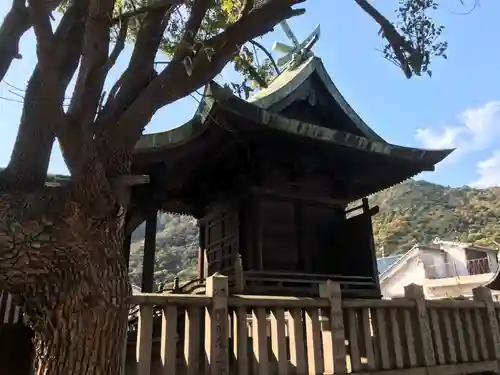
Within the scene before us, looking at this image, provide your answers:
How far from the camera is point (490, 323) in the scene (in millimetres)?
7281

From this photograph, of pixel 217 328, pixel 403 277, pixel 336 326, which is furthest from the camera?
pixel 403 277

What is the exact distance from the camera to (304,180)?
10.3 meters

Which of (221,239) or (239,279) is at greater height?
(221,239)

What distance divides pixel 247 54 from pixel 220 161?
2.97 m

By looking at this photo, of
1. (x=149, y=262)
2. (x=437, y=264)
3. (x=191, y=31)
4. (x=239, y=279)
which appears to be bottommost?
(x=239, y=279)

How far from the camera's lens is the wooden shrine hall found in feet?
27.1

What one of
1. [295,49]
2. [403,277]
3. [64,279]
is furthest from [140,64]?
[403,277]

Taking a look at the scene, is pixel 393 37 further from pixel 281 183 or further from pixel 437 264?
pixel 437 264

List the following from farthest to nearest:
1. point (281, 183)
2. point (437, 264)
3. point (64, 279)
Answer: point (437, 264), point (281, 183), point (64, 279)

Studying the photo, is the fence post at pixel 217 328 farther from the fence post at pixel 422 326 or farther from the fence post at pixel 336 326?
the fence post at pixel 422 326

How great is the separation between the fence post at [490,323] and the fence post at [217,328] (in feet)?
16.5

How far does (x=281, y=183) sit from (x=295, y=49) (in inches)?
204

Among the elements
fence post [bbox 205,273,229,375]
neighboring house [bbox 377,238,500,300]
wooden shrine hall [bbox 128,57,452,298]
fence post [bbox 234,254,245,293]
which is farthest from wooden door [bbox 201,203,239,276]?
neighboring house [bbox 377,238,500,300]

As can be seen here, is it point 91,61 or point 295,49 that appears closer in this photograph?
point 91,61
